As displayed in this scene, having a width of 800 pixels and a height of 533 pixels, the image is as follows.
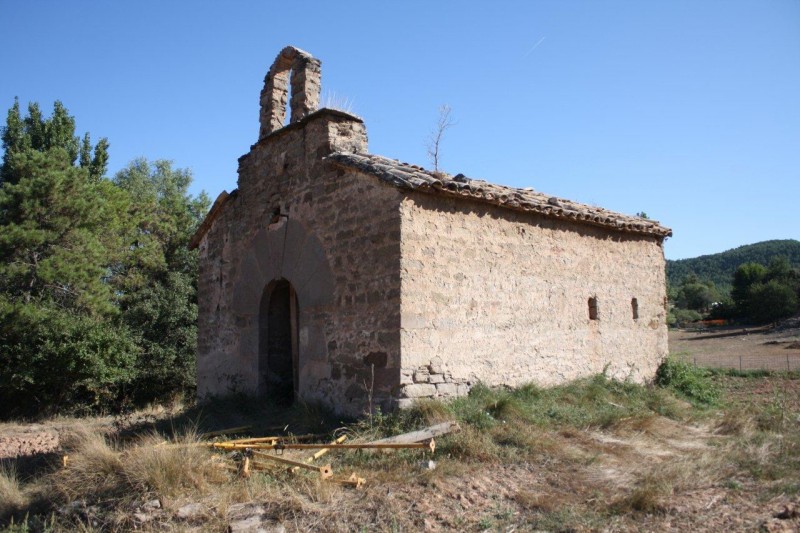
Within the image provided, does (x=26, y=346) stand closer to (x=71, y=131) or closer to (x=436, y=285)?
(x=71, y=131)

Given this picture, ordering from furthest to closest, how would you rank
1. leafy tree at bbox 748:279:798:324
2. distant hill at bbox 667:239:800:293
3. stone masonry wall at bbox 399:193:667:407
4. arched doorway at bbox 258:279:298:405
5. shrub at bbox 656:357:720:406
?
distant hill at bbox 667:239:800:293, leafy tree at bbox 748:279:798:324, shrub at bbox 656:357:720:406, arched doorway at bbox 258:279:298:405, stone masonry wall at bbox 399:193:667:407

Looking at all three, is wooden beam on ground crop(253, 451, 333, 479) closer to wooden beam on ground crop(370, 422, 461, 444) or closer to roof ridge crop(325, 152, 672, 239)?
wooden beam on ground crop(370, 422, 461, 444)

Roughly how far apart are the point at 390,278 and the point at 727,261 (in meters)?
66.0

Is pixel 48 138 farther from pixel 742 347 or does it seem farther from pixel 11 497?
pixel 742 347

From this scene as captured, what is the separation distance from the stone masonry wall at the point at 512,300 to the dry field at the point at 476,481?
0.57 m

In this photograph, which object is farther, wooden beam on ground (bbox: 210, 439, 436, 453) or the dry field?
wooden beam on ground (bbox: 210, 439, 436, 453)

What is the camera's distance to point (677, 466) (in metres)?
5.63

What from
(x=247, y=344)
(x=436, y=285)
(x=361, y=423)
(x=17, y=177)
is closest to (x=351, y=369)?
(x=361, y=423)

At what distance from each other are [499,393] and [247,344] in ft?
13.6

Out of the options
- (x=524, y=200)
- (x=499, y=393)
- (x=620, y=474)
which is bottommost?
(x=620, y=474)

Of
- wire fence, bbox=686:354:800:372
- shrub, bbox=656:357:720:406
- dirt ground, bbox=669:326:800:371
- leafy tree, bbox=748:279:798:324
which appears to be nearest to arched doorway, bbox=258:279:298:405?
shrub, bbox=656:357:720:406

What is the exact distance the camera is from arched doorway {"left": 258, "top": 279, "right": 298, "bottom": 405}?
30.5ft

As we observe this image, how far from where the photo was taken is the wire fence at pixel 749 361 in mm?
16875

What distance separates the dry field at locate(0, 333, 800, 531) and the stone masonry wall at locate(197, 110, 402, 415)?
75cm
